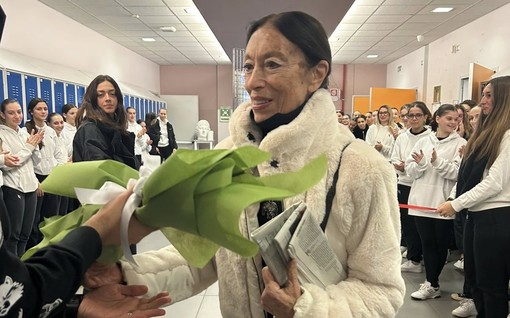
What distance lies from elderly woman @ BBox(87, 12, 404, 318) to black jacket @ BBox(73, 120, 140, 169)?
167cm

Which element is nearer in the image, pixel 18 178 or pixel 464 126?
pixel 18 178

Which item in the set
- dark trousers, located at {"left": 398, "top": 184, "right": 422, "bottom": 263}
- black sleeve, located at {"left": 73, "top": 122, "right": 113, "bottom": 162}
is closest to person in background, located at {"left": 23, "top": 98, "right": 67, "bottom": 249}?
black sleeve, located at {"left": 73, "top": 122, "right": 113, "bottom": 162}

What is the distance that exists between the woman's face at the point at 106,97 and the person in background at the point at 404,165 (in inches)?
107

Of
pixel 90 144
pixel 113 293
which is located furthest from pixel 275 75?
pixel 90 144

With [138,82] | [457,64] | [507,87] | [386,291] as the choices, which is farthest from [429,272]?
[138,82]

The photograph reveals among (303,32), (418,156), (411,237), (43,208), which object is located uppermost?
(303,32)

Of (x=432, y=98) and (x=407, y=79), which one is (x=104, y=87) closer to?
(x=432, y=98)

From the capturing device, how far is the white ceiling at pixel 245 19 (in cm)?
649

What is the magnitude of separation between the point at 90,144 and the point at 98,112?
1.14 feet

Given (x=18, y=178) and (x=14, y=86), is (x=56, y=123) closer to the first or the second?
(x=14, y=86)

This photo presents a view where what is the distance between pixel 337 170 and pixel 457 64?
27.8 feet

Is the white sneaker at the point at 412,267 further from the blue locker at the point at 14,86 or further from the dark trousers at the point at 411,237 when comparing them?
the blue locker at the point at 14,86

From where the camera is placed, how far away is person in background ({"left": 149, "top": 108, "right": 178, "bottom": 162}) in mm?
8430

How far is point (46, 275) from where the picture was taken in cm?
64
